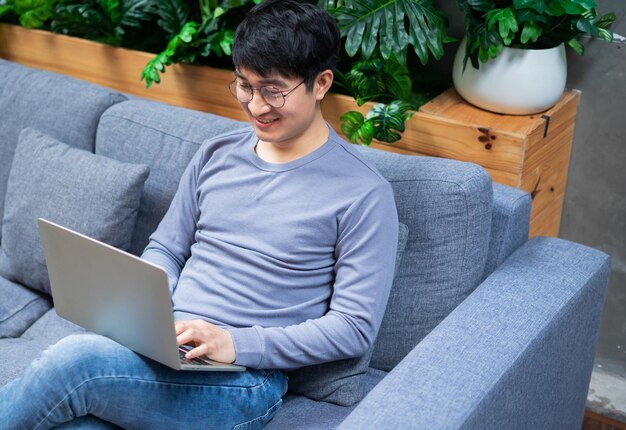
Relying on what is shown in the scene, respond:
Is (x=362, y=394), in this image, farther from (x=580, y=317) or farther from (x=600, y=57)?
(x=600, y=57)

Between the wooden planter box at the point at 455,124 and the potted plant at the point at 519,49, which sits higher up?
the potted plant at the point at 519,49

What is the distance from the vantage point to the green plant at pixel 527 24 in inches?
75.3

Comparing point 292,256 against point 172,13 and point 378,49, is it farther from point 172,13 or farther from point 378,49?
point 172,13

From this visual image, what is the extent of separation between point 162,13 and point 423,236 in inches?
50.5

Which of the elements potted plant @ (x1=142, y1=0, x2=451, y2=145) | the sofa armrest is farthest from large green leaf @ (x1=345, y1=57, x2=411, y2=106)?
the sofa armrest

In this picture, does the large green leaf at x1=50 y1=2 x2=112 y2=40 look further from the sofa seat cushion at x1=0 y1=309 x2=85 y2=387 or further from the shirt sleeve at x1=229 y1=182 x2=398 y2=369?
the shirt sleeve at x1=229 y1=182 x2=398 y2=369

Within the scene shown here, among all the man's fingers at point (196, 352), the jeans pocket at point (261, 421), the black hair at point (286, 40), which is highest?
the black hair at point (286, 40)

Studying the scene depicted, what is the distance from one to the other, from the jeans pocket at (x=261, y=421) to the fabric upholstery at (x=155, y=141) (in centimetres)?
64

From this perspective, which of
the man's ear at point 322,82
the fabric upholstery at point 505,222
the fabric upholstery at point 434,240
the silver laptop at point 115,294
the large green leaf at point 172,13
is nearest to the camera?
the silver laptop at point 115,294

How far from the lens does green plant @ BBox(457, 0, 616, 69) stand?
1912 millimetres

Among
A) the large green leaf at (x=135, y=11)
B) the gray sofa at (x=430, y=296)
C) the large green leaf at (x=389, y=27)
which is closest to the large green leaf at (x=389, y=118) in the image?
the large green leaf at (x=389, y=27)

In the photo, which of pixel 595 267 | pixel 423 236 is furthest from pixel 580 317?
pixel 423 236

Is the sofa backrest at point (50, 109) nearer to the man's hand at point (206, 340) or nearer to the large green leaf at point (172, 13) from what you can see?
the large green leaf at point (172, 13)

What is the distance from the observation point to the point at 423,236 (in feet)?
5.59
